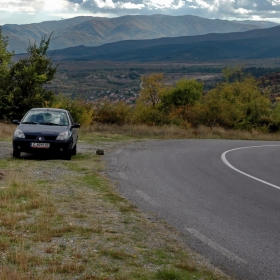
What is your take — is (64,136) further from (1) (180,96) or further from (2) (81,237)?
(1) (180,96)

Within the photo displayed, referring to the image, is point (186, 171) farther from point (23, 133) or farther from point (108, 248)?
point (108, 248)

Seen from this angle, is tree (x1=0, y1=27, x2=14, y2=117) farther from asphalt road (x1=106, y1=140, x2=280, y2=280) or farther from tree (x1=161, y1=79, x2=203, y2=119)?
tree (x1=161, y1=79, x2=203, y2=119)

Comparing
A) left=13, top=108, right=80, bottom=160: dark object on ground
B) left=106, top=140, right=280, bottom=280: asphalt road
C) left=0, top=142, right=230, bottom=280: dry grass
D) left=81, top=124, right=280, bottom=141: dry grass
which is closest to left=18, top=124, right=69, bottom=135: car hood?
left=13, top=108, right=80, bottom=160: dark object on ground

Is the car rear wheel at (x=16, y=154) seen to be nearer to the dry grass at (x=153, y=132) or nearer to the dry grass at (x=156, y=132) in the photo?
the dry grass at (x=153, y=132)

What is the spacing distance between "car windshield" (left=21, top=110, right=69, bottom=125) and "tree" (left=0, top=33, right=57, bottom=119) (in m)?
16.9

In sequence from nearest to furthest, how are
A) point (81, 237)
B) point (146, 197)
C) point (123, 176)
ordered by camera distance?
point (81, 237)
point (146, 197)
point (123, 176)

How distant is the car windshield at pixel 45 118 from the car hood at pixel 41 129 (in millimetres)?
445

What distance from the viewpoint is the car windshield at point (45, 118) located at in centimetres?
1625

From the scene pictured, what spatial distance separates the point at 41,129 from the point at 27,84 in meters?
20.2

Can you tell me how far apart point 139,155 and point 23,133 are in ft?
16.3

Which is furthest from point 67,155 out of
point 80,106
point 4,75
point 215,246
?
point 80,106

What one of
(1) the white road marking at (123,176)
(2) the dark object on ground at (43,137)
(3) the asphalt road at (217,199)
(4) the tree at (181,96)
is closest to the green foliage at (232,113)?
→ (4) the tree at (181,96)

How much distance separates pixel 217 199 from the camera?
405 inches

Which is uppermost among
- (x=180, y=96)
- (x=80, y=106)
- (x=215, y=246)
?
(x=215, y=246)
